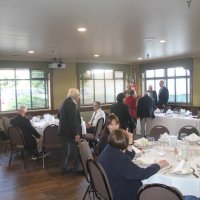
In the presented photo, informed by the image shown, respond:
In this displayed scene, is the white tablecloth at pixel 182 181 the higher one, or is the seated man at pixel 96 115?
the seated man at pixel 96 115

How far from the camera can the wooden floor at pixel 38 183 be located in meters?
4.07

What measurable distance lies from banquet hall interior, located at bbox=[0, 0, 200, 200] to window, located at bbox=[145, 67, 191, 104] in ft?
0.05

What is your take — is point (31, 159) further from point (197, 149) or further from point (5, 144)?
point (197, 149)

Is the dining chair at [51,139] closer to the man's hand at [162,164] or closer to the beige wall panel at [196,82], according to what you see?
the man's hand at [162,164]

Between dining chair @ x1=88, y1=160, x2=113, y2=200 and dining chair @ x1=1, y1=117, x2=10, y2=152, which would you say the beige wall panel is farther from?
dining chair @ x1=88, y1=160, x2=113, y2=200

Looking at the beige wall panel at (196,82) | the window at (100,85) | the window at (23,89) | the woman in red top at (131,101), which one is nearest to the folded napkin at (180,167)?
the woman in red top at (131,101)

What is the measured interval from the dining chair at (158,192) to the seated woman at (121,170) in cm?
37

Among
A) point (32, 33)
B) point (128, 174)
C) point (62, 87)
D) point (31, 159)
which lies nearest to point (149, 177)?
point (128, 174)

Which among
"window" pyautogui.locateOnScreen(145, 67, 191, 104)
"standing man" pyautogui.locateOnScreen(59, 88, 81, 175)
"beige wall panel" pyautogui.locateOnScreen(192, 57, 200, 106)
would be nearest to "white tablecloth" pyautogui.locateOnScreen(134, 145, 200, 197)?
"standing man" pyautogui.locateOnScreen(59, 88, 81, 175)

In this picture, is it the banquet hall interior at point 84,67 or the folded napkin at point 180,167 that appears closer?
the folded napkin at point 180,167

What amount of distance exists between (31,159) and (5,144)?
211cm

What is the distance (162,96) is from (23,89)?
15.8 feet

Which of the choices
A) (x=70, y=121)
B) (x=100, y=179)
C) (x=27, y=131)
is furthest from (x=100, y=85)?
(x=100, y=179)

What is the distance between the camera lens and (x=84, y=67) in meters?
9.99
